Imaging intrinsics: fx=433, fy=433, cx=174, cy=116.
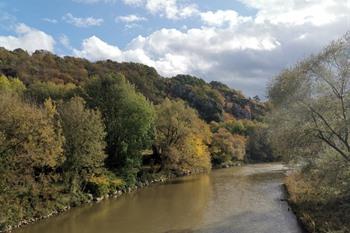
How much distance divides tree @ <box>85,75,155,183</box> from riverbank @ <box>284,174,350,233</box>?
2411cm

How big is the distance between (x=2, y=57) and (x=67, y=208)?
295 ft

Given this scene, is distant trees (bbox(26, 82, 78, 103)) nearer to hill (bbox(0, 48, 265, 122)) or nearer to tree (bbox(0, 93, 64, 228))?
hill (bbox(0, 48, 265, 122))

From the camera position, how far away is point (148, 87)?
129 m

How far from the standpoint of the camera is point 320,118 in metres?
26.5

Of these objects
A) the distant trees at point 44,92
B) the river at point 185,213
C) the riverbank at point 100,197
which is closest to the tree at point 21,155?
the riverbank at point 100,197

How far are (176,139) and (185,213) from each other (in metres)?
30.1

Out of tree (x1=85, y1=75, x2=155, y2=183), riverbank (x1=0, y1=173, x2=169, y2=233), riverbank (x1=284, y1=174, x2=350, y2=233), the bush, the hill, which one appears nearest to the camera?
riverbank (x1=284, y1=174, x2=350, y2=233)

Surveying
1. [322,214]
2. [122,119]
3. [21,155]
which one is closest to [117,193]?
[122,119]

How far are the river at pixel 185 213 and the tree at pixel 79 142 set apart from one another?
3702 mm

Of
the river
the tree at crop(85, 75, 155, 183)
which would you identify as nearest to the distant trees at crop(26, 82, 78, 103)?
the tree at crop(85, 75, 155, 183)

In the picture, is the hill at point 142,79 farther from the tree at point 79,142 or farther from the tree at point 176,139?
the tree at point 79,142

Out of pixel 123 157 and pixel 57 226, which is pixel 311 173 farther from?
pixel 123 157

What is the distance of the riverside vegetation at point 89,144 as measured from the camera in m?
31.5

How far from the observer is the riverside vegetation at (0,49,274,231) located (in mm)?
31469
